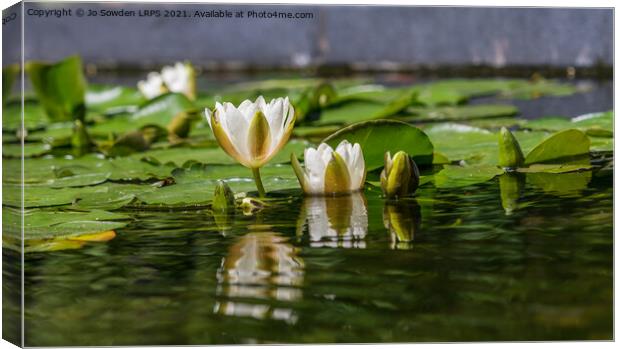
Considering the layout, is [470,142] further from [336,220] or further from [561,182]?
[336,220]

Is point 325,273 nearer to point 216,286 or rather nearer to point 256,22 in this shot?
point 216,286

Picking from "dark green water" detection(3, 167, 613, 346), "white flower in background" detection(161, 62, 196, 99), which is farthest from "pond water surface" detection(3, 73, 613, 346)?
A: "white flower in background" detection(161, 62, 196, 99)

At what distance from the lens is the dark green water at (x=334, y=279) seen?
1.28 metres

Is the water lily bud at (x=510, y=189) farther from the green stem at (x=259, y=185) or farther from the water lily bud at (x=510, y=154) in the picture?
the green stem at (x=259, y=185)

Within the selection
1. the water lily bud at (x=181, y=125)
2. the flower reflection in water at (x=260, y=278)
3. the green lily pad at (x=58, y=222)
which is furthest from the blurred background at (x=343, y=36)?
the flower reflection in water at (x=260, y=278)

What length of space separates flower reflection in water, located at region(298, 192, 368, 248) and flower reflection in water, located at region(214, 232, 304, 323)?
65 mm

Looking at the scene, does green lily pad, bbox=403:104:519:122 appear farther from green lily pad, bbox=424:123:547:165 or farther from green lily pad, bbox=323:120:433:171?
green lily pad, bbox=323:120:433:171

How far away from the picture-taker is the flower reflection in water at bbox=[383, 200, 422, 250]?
1494 mm

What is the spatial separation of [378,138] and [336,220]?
0.81 ft

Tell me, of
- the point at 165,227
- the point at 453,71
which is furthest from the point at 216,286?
the point at 453,71

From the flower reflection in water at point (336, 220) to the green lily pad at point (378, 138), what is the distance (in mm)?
93

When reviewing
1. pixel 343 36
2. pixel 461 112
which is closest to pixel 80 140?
pixel 343 36

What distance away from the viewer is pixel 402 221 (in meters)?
1.59

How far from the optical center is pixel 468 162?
199 centimetres
